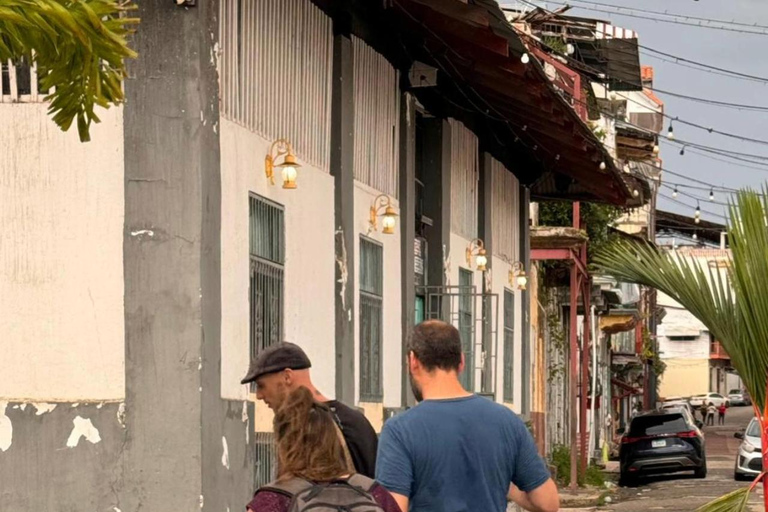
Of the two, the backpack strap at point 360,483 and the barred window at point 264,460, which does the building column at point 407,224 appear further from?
the backpack strap at point 360,483

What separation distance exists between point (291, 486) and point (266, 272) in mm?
6532

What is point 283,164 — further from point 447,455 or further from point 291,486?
point 291,486

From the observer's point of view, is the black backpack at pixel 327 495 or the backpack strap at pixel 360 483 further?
the backpack strap at pixel 360 483

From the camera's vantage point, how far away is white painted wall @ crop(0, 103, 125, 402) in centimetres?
1041

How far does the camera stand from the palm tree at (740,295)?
11367 mm

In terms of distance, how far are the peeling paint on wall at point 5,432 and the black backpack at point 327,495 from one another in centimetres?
519

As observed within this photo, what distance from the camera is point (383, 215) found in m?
15.6

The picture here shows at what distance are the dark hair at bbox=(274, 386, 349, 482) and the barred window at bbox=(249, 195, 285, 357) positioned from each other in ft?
19.7

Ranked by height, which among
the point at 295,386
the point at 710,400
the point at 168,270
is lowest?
the point at 710,400

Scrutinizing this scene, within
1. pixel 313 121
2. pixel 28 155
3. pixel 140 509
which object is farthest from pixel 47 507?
pixel 313 121

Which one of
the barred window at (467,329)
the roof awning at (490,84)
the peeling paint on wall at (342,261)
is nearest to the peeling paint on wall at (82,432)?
the peeling paint on wall at (342,261)

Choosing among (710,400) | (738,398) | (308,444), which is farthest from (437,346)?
(738,398)

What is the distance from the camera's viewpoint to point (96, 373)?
10414 millimetres

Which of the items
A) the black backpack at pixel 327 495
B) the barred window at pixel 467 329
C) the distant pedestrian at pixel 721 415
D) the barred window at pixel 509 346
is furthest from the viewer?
the distant pedestrian at pixel 721 415
